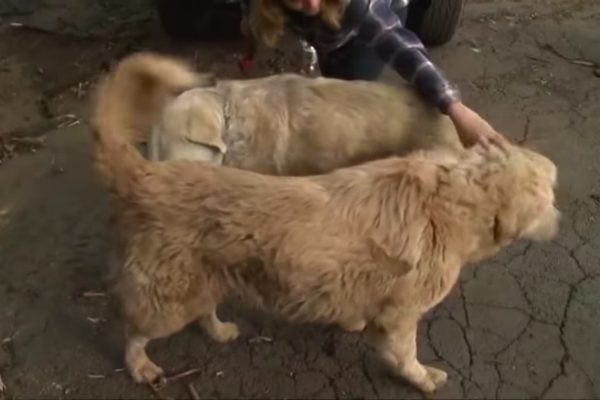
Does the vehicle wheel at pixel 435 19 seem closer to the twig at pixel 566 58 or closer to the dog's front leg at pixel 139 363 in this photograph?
the twig at pixel 566 58

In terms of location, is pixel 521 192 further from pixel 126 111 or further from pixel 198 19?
pixel 198 19

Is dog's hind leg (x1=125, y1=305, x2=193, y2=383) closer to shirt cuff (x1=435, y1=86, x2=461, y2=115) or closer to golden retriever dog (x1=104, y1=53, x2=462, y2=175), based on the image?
golden retriever dog (x1=104, y1=53, x2=462, y2=175)

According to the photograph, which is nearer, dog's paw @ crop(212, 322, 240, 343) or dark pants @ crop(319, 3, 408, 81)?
dog's paw @ crop(212, 322, 240, 343)

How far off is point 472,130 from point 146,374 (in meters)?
1.49

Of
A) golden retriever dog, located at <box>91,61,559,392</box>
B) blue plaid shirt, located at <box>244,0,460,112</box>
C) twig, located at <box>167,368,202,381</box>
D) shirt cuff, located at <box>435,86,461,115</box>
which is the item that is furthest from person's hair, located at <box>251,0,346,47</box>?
twig, located at <box>167,368,202,381</box>

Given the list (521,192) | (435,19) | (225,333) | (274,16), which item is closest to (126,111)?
(274,16)

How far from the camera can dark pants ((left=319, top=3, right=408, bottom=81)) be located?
147 inches

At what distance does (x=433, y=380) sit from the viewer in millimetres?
3111

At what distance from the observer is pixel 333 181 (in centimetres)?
274

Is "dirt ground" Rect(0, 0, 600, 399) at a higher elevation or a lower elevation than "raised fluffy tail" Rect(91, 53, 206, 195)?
lower

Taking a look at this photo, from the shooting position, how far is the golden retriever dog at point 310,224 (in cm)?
263

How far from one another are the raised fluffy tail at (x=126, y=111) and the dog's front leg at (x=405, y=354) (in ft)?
3.25

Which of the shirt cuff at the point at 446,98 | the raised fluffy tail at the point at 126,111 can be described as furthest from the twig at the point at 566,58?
the raised fluffy tail at the point at 126,111

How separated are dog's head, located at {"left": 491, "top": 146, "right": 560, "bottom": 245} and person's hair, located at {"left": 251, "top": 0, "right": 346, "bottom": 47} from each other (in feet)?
3.40
